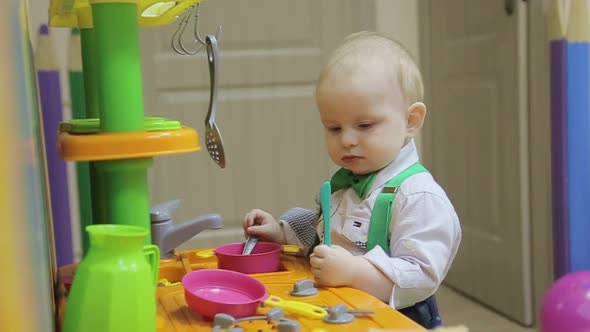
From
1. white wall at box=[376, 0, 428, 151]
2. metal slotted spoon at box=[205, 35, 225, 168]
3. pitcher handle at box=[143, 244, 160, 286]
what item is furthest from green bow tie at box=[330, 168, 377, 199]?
white wall at box=[376, 0, 428, 151]

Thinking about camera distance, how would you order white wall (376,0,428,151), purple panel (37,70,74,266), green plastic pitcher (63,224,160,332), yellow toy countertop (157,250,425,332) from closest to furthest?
1. green plastic pitcher (63,224,160,332)
2. yellow toy countertop (157,250,425,332)
3. purple panel (37,70,74,266)
4. white wall (376,0,428,151)

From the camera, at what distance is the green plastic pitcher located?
0.56 metres

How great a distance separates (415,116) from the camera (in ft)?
3.26

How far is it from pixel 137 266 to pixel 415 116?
54 centimetres

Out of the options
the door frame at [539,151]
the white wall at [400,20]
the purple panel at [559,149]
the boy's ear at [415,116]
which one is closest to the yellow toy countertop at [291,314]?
the boy's ear at [415,116]

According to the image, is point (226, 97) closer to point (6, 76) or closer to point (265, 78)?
point (265, 78)

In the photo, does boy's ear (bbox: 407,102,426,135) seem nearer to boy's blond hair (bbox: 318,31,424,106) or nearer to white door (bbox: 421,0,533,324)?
boy's blond hair (bbox: 318,31,424,106)

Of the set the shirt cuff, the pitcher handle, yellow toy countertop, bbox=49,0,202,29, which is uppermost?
yellow toy countertop, bbox=49,0,202,29

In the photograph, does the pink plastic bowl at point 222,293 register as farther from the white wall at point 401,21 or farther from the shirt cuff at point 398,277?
the white wall at point 401,21

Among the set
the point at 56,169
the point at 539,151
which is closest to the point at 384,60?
the point at 56,169

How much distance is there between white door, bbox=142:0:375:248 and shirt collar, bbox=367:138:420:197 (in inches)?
57.7

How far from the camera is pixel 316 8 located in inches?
98.0

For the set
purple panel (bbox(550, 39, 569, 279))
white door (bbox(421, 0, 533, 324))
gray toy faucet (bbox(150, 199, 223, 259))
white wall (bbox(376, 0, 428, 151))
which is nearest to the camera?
gray toy faucet (bbox(150, 199, 223, 259))

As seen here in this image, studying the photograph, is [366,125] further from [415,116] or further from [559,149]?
[559,149]
